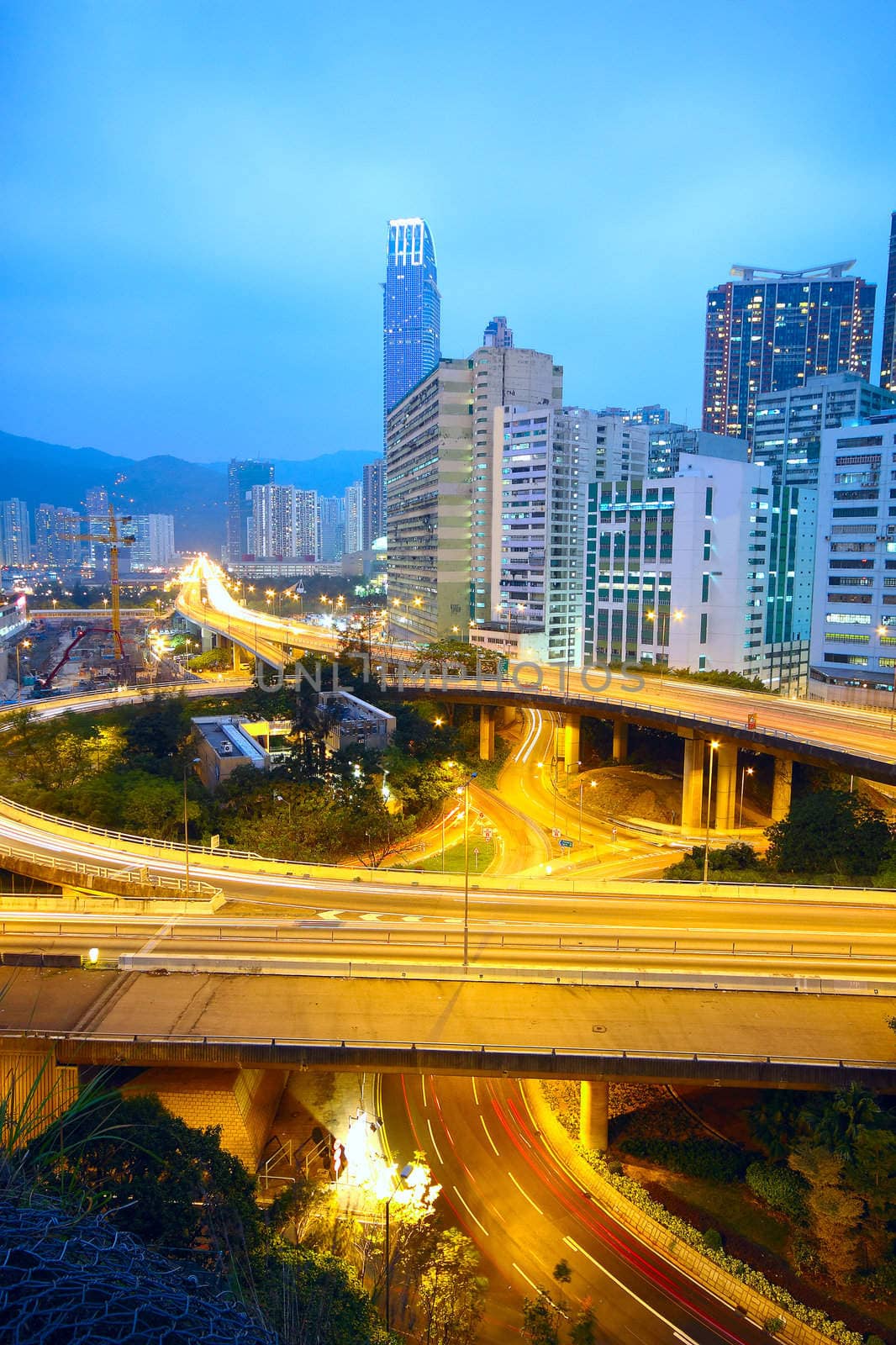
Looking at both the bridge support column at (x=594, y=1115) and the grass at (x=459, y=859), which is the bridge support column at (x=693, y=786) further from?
the bridge support column at (x=594, y=1115)

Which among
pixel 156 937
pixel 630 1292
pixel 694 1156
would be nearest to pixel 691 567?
pixel 694 1156

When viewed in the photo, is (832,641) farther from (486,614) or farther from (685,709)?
(486,614)

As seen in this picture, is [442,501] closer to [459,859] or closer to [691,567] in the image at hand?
[691,567]

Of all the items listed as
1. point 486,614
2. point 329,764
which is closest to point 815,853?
point 329,764

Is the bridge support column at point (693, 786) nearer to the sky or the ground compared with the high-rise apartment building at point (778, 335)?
nearer to the ground

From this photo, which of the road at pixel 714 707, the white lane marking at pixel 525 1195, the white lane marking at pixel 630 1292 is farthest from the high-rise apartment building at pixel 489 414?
the white lane marking at pixel 630 1292

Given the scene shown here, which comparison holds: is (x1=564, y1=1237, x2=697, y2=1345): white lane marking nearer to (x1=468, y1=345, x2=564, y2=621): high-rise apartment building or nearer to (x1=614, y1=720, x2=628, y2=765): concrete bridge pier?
(x1=614, y1=720, x2=628, y2=765): concrete bridge pier

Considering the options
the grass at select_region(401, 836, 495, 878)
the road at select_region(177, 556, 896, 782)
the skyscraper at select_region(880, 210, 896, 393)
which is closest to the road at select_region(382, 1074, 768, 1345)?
the grass at select_region(401, 836, 495, 878)
